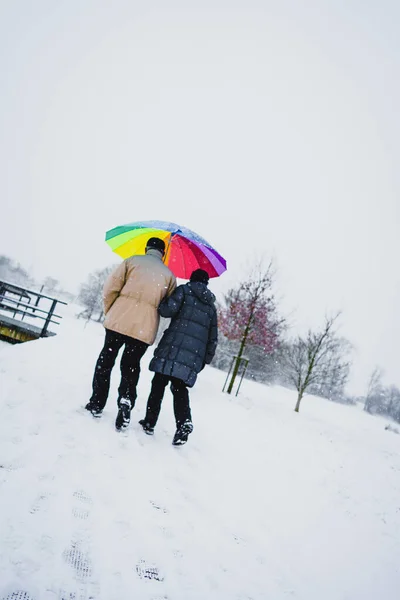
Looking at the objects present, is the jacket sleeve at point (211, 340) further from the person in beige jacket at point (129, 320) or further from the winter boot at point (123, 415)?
the winter boot at point (123, 415)

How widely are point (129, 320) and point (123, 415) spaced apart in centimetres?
106

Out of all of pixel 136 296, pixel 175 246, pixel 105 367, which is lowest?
pixel 105 367

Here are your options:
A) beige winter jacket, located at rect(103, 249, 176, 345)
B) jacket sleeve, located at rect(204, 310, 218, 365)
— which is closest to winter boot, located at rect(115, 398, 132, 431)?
beige winter jacket, located at rect(103, 249, 176, 345)

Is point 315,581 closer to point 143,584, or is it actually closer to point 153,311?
point 143,584

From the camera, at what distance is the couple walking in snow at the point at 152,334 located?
11.0ft

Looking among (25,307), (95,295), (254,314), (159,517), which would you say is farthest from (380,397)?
(159,517)

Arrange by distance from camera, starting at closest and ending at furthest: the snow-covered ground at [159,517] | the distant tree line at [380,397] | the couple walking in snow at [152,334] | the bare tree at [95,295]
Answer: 1. the snow-covered ground at [159,517]
2. the couple walking in snow at [152,334]
3. the bare tree at [95,295]
4. the distant tree line at [380,397]

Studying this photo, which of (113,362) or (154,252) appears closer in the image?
(113,362)

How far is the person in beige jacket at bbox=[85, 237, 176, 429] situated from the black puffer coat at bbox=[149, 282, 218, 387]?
189mm

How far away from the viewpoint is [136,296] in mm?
3369

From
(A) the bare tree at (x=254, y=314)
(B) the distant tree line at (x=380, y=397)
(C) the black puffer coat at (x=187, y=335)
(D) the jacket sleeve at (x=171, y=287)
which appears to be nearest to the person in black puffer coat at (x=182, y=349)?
(C) the black puffer coat at (x=187, y=335)

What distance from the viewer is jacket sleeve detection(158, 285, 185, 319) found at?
136 inches

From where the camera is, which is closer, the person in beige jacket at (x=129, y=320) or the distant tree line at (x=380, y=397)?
the person in beige jacket at (x=129, y=320)

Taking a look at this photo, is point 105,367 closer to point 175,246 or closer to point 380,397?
point 175,246
